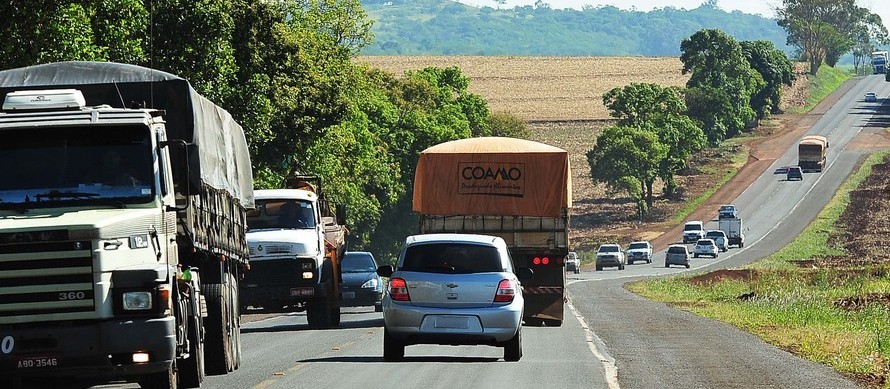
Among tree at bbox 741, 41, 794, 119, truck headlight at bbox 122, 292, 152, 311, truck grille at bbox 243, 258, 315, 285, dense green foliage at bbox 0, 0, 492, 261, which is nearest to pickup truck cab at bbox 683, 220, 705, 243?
dense green foliage at bbox 0, 0, 492, 261

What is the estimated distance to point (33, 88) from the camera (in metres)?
18.6

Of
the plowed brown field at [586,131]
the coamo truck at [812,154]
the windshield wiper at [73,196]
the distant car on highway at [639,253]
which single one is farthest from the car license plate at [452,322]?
the coamo truck at [812,154]

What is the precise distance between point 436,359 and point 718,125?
120 metres

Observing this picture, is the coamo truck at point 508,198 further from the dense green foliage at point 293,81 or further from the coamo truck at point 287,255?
the dense green foliage at point 293,81

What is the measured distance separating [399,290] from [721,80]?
125275 mm

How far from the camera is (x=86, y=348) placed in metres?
15.1

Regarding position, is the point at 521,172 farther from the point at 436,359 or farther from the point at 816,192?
the point at 816,192

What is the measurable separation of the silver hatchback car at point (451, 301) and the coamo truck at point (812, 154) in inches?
4431

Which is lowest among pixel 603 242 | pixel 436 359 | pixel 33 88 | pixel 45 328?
pixel 603 242

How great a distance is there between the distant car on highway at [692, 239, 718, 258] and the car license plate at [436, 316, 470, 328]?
253 ft

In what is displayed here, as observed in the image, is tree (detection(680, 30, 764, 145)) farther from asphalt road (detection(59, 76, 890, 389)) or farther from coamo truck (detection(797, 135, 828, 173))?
asphalt road (detection(59, 76, 890, 389))

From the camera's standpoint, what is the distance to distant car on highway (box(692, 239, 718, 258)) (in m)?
98.3

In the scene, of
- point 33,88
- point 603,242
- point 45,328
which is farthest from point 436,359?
point 603,242

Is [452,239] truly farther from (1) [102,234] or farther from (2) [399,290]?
(1) [102,234]
